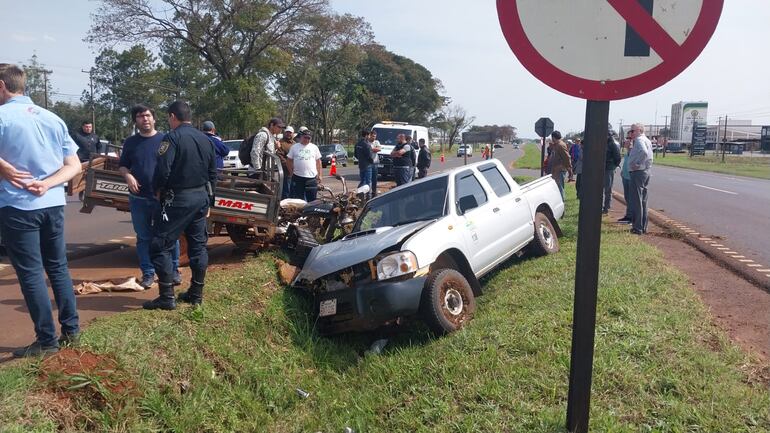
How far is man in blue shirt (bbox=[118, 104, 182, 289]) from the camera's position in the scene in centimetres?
598

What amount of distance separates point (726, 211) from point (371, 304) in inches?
456

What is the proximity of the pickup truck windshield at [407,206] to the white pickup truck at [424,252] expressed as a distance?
1 cm

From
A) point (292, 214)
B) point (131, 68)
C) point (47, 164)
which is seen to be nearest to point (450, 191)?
point (292, 214)

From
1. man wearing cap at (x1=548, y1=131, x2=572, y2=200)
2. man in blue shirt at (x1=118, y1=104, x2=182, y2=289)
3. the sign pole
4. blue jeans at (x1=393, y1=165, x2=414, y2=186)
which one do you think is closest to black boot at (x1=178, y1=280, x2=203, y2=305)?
man in blue shirt at (x1=118, y1=104, x2=182, y2=289)

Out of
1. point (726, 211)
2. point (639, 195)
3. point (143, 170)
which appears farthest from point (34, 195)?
point (726, 211)

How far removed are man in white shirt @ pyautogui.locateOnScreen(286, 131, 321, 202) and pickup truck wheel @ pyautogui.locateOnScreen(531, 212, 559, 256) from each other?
12.3 feet

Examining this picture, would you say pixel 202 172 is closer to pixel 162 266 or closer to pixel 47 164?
pixel 162 266

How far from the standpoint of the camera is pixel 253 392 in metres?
4.93

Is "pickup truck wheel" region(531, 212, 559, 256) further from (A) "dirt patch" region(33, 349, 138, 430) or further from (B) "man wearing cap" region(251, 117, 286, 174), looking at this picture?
(A) "dirt patch" region(33, 349, 138, 430)

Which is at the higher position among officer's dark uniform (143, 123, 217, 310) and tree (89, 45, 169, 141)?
tree (89, 45, 169, 141)

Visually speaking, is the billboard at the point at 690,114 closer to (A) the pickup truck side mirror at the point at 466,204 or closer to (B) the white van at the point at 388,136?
(B) the white van at the point at 388,136

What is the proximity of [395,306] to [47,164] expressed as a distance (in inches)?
115

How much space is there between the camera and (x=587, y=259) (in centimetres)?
269

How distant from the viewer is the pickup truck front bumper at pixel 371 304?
536cm
